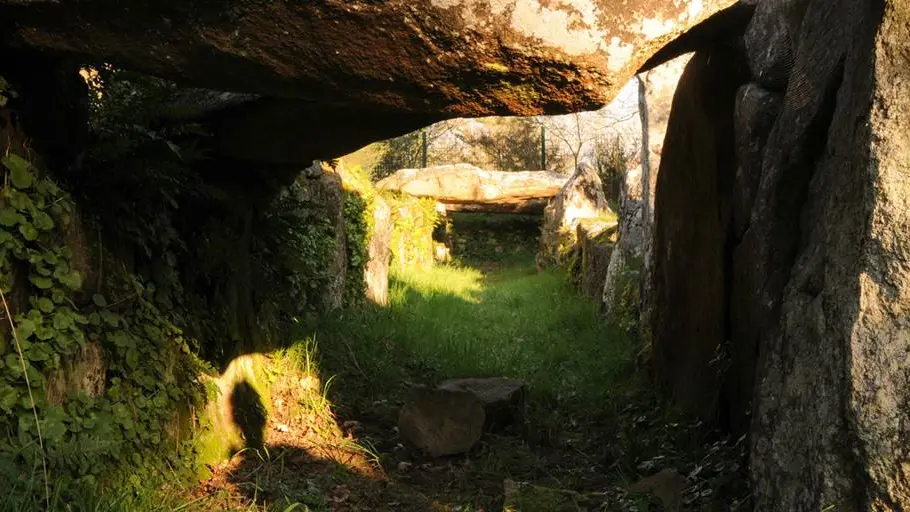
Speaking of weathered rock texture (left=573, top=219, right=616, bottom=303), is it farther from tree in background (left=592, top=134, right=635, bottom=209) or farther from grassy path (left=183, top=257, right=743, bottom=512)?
tree in background (left=592, top=134, right=635, bottom=209)

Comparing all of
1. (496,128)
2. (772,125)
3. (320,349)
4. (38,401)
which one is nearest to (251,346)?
(320,349)

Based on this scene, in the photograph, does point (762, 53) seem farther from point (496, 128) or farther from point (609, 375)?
point (496, 128)

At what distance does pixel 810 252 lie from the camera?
3.34 metres

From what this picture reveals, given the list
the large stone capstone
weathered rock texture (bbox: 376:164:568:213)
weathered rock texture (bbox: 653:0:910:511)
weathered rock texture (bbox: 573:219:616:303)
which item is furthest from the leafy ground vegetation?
weathered rock texture (bbox: 376:164:568:213)

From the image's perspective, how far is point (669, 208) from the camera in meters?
6.08

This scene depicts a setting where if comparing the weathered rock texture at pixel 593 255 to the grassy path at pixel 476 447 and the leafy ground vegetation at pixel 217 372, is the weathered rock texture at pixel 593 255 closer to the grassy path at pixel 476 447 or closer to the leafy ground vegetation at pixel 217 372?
the grassy path at pixel 476 447

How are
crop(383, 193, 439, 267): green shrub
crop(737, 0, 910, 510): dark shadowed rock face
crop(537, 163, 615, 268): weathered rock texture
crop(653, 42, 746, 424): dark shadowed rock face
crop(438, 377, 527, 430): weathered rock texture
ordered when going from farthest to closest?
crop(537, 163, 615, 268): weathered rock texture
crop(383, 193, 439, 267): green shrub
crop(438, 377, 527, 430): weathered rock texture
crop(653, 42, 746, 424): dark shadowed rock face
crop(737, 0, 910, 510): dark shadowed rock face

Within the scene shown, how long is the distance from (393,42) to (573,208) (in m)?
12.7

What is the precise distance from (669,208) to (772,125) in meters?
1.82

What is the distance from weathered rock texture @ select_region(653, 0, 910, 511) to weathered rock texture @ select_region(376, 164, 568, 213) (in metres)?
12.7

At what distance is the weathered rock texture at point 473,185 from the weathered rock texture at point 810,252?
41.8 ft

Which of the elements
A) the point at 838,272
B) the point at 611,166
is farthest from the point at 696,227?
the point at 611,166

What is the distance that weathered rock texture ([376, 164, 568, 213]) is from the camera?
1812cm

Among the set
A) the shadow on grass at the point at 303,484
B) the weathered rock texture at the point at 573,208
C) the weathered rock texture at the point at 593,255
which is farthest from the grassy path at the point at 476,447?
the weathered rock texture at the point at 573,208
